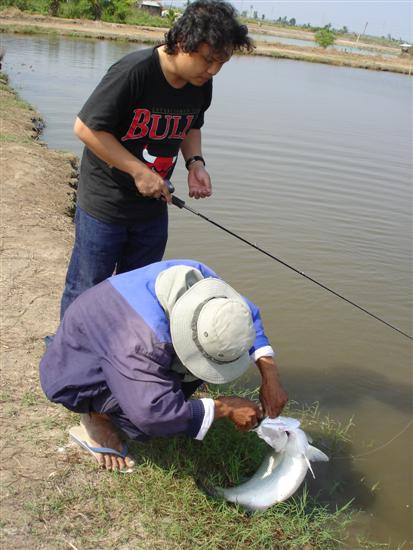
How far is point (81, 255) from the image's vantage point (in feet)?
9.61

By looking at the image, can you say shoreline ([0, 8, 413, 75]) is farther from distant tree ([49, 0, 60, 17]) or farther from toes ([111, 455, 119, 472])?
toes ([111, 455, 119, 472])

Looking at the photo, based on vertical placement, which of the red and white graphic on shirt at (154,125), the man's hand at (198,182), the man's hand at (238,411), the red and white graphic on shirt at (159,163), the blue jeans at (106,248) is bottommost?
the man's hand at (238,411)

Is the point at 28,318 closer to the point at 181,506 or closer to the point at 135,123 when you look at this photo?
the point at 135,123

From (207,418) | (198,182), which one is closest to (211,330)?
(207,418)

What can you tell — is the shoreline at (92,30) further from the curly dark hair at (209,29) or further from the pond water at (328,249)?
the curly dark hair at (209,29)

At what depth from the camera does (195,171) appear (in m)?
3.15

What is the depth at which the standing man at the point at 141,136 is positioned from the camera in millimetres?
2498

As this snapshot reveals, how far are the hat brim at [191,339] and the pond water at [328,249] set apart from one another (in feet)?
4.62

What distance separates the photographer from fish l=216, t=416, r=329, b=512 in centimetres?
248

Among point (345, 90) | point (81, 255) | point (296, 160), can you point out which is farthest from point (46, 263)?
point (345, 90)

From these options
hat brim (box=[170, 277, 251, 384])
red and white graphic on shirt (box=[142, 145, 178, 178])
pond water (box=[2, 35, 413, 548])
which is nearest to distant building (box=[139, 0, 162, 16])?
pond water (box=[2, 35, 413, 548])

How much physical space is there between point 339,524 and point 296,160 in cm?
796

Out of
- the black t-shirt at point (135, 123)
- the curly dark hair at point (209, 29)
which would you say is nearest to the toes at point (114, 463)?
the black t-shirt at point (135, 123)

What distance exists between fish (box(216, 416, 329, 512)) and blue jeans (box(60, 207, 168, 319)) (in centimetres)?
108
